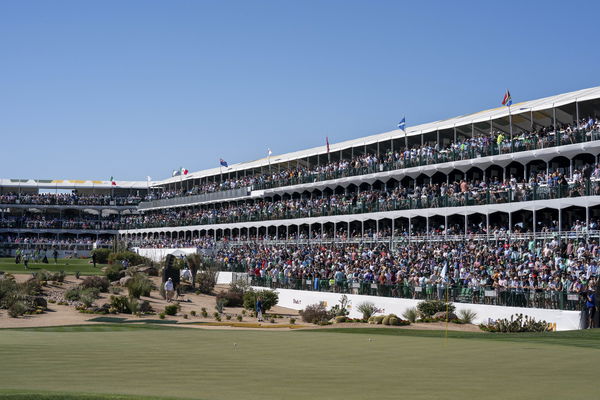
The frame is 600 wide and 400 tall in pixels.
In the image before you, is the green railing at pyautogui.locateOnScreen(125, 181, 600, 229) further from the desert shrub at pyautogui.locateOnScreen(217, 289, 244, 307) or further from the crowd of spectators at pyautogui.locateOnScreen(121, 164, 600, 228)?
the desert shrub at pyautogui.locateOnScreen(217, 289, 244, 307)

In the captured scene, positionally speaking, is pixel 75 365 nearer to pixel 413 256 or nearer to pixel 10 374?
pixel 10 374

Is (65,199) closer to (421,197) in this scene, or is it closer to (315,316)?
(421,197)

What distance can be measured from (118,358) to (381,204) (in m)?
32.1

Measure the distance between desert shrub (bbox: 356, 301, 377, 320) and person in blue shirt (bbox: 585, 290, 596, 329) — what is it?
9.26 metres

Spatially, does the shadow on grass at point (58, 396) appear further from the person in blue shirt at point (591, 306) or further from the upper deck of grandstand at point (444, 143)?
the upper deck of grandstand at point (444, 143)

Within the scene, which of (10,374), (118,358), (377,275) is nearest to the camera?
(10,374)

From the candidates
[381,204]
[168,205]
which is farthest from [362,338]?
[168,205]

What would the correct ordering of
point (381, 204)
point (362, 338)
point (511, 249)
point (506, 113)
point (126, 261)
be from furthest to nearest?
point (126, 261), point (381, 204), point (506, 113), point (511, 249), point (362, 338)

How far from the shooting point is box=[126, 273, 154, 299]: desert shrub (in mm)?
40125

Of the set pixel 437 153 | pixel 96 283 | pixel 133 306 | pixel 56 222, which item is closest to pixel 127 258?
pixel 96 283

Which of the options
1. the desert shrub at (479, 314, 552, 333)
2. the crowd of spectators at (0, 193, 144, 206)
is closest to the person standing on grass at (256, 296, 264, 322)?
the desert shrub at (479, 314, 552, 333)

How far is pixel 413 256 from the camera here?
124 ft

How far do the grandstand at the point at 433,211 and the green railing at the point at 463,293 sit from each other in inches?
2.7

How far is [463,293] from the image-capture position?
30734 mm
